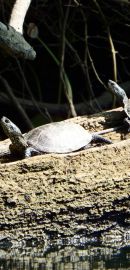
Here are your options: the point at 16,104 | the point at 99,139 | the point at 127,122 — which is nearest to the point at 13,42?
→ the point at 99,139

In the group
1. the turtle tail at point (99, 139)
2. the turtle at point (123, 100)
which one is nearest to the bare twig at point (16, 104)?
the turtle at point (123, 100)

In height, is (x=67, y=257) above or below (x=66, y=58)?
below

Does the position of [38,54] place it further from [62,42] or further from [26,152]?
[26,152]

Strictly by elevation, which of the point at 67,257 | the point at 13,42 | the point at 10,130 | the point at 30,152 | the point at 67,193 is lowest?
the point at 67,257

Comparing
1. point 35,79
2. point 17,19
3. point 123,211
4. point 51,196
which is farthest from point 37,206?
point 35,79

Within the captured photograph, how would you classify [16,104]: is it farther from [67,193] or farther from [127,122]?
[67,193]

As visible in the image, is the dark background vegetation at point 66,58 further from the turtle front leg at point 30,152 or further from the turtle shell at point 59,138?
the turtle front leg at point 30,152

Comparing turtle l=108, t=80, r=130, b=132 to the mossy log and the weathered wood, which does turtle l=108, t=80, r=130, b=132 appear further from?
the weathered wood
